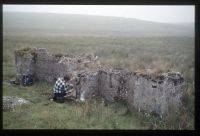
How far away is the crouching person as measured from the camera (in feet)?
20.7

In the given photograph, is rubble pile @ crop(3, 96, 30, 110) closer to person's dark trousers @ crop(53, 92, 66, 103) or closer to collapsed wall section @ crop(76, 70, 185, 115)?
person's dark trousers @ crop(53, 92, 66, 103)

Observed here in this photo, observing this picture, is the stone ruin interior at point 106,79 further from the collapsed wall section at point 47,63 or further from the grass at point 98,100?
the grass at point 98,100

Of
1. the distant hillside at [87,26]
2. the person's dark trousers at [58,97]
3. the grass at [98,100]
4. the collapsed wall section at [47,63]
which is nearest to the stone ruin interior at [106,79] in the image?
the collapsed wall section at [47,63]

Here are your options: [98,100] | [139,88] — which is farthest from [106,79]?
[139,88]

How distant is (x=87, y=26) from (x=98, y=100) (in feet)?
3.88

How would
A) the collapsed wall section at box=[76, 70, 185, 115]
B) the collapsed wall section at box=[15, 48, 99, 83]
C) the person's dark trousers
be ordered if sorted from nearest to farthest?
the collapsed wall section at box=[76, 70, 185, 115] → the person's dark trousers → the collapsed wall section at box=[15, 48, 99, 83]

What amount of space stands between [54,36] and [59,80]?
0.70 m

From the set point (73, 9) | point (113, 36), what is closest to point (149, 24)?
point (113, 36)

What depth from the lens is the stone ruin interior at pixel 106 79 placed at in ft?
19.8

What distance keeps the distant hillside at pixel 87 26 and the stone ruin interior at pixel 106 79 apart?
0.38m

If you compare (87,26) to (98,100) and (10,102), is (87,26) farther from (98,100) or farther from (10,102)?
(10,102)

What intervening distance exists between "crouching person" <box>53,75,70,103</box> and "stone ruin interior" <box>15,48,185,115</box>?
0.32ft

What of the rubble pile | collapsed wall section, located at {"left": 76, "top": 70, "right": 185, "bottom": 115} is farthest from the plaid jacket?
the rubble pile

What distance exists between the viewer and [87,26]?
6.38 meters
